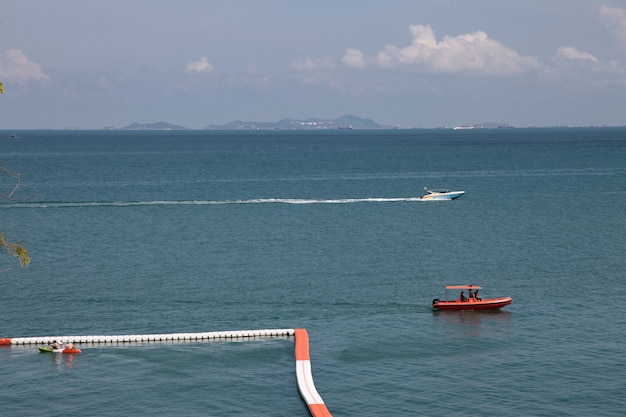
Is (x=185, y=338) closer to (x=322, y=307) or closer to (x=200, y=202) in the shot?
(x=322, y=307)

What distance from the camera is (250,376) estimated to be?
169ft

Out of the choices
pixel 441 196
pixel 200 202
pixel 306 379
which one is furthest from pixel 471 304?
pixel 200 202

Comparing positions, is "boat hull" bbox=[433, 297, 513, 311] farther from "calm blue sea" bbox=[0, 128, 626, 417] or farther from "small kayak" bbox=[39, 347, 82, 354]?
"small kayak" bbox=[39, 347, 82, 354]

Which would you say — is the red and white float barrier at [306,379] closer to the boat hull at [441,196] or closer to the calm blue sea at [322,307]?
the calm blue sea at [322,307]

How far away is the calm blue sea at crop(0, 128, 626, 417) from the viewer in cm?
4853

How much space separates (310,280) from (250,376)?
25.8m

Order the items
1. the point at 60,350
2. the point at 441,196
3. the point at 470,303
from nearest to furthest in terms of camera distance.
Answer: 1. the point at 60,350
2. the point at 470,303
3. the point at 441,196

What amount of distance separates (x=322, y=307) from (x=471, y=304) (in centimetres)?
1169

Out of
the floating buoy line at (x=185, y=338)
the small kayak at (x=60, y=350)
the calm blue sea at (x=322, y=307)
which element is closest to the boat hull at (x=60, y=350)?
the small kayak at (x=60, y=350)

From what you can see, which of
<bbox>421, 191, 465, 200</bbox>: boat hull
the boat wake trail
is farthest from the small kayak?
<bbox>421, 191, 465, 200</bbox>: boat hull

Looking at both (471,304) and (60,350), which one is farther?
(471,304)

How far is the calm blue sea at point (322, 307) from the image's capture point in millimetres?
48531

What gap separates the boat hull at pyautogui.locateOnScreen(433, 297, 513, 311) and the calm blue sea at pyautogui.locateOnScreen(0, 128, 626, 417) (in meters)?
0.72

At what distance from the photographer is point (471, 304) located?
2630 inches
